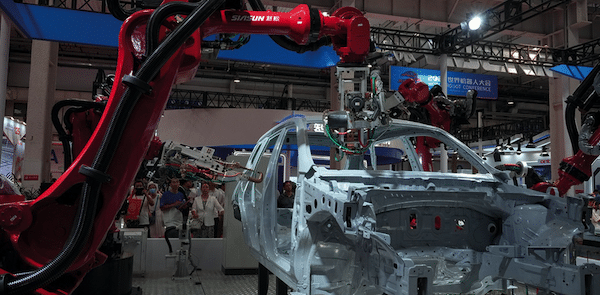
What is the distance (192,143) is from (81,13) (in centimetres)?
920

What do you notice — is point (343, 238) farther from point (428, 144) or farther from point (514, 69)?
point (514, 69)

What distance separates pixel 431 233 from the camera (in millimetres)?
3551

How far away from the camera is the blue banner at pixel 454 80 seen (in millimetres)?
14430

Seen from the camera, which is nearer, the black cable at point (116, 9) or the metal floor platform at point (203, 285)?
the black cable at point (116, 9)

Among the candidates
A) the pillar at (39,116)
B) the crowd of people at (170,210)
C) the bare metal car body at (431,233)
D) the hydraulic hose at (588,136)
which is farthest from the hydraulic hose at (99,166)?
the pillar at (39,116)

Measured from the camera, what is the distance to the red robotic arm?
8.02 feet

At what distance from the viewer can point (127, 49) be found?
8.82 ft

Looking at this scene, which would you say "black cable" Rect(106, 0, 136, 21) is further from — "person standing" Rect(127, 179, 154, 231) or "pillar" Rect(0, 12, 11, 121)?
"pillar" Rect(0, 12, 11, 121)

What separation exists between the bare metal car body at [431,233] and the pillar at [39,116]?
9.88 m

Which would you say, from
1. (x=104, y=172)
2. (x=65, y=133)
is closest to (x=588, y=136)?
(x=104, y=172)

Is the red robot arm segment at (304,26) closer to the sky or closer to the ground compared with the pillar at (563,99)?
closer to the ground

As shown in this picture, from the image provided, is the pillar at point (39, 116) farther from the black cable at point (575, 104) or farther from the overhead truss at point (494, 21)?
the overhead truss at point (494, 21)

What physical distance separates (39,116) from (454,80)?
1268cm

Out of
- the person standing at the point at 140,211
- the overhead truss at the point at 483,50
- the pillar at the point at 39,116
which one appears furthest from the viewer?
the overhead truss at the point at 483,50
